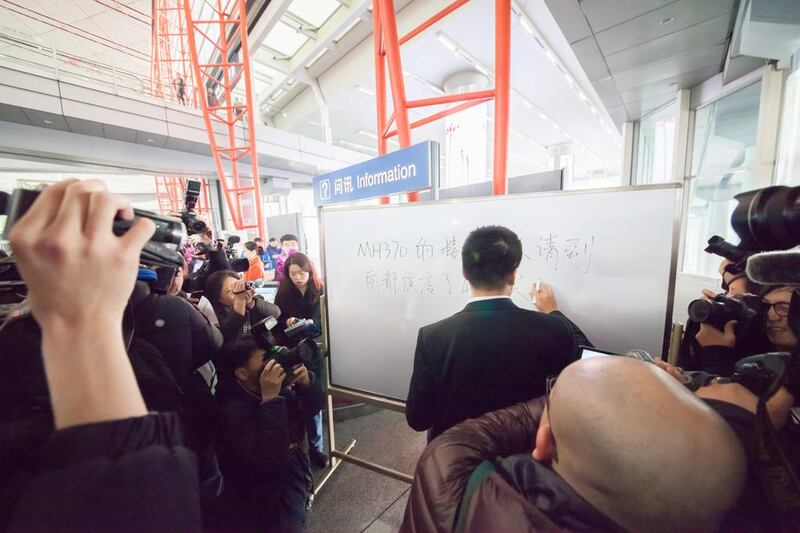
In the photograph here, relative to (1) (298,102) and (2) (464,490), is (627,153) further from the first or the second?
(1) (298,102)

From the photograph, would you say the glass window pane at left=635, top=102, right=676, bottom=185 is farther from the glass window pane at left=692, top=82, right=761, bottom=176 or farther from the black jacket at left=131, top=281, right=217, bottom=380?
the black jacket at left=131, top=281, right=217, bottom=380

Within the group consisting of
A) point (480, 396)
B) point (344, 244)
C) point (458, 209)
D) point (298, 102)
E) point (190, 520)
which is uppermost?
point (298, 102)

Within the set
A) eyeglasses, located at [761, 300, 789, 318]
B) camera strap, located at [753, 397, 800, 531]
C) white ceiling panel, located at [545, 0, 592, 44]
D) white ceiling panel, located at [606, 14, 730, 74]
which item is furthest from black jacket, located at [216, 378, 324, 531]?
white ceiling panel, located at [606, 14, 730, 74]

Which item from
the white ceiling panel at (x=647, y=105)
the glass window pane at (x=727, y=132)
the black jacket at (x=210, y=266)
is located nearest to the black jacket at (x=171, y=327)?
the black jacket at (x=210, y=266)

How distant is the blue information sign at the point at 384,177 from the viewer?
1349mm

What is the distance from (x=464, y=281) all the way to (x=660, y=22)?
10.4ft

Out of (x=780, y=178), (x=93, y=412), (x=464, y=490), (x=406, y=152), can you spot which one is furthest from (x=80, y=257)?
(x=780, y=178)

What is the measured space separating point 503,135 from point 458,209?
70 centimetres

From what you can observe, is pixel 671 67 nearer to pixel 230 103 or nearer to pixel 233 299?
pixel 233 299

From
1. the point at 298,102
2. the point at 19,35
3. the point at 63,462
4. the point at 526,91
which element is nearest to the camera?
the point at 63,462

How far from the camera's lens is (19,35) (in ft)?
15.5

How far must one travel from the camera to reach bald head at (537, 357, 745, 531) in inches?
19.1

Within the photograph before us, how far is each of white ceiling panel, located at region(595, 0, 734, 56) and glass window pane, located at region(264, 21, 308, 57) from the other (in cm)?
590

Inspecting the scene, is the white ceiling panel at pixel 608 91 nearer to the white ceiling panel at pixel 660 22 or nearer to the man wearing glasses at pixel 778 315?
the white ceiling panel at pixel 660 22
